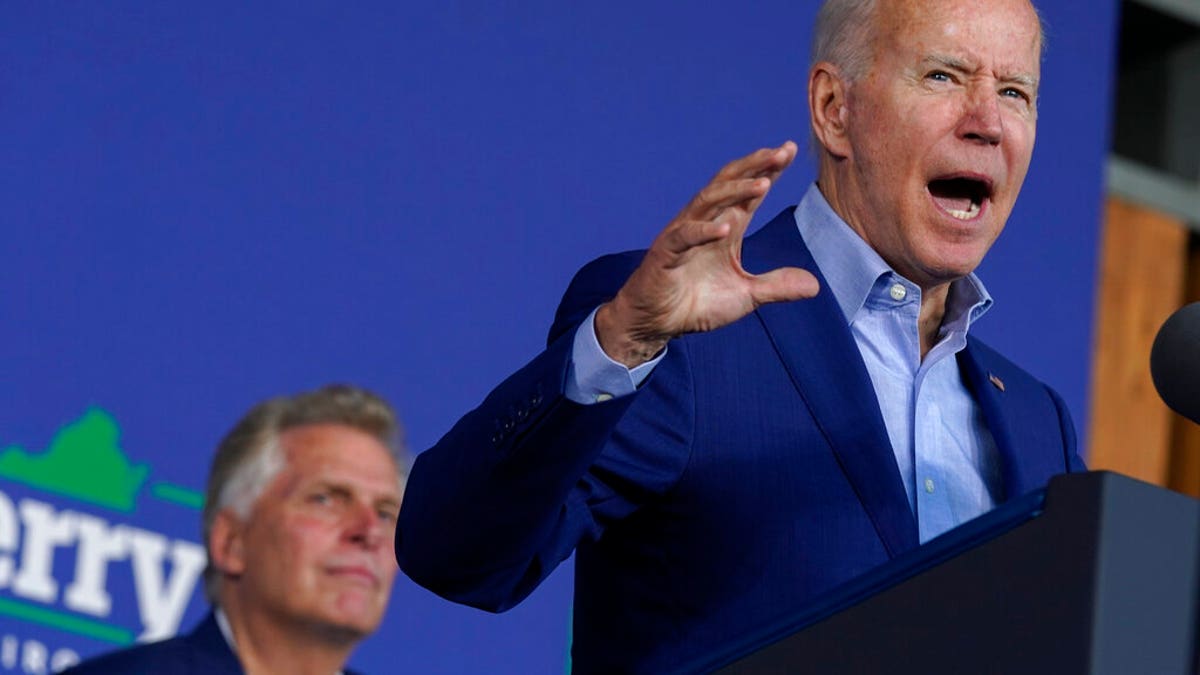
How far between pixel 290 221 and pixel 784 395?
122cm

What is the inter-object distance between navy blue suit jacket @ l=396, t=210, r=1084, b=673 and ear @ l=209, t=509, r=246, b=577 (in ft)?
2.98

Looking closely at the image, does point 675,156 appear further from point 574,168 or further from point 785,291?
point 785,291

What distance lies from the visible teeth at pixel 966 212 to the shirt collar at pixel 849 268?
68 millimetres

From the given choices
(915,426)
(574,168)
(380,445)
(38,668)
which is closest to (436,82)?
(574,168)

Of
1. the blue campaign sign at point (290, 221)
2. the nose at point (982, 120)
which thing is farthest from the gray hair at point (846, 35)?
the blue campaign sign at point (290, 221)

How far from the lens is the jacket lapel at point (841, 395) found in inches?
69.4

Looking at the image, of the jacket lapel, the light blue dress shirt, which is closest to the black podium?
the jacket lapel

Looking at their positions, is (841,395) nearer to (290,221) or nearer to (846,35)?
(846,35)

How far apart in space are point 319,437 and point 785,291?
1478mm

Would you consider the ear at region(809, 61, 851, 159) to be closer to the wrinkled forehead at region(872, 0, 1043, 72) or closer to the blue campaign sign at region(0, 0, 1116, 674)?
the wrinkled forehead at region(872, 0, 1043, 72)

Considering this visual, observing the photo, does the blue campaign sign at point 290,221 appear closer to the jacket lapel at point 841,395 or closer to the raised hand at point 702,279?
the jacket lapel at point 841,395

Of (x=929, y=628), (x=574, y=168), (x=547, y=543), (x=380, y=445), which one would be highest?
(x=574, y=168)

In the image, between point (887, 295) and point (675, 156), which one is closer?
point (887, 295)

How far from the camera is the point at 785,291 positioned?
1452 mm
